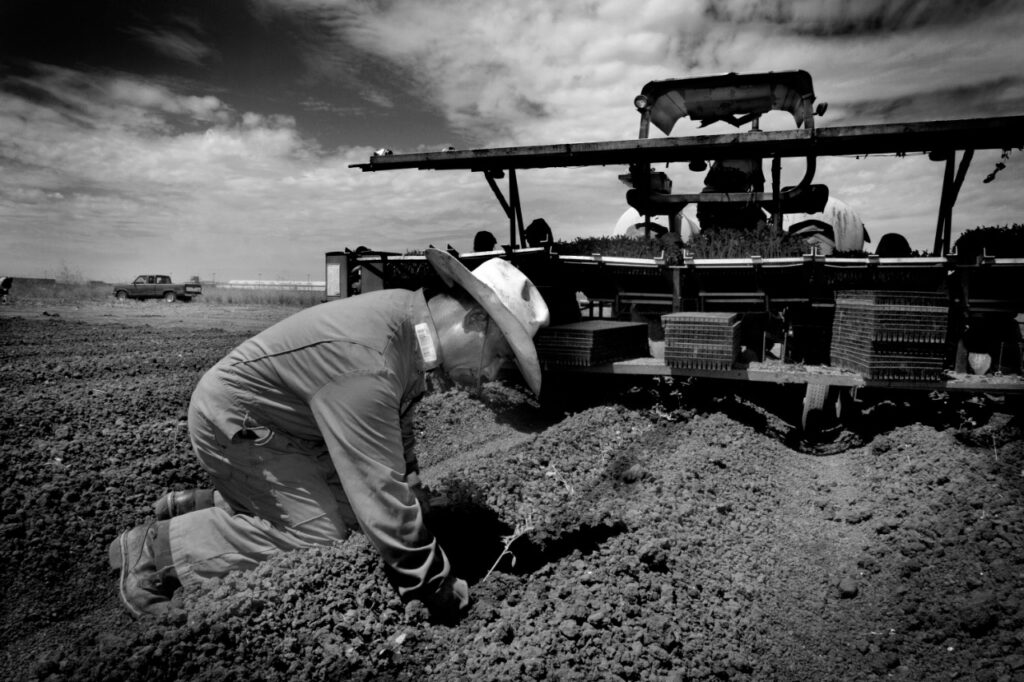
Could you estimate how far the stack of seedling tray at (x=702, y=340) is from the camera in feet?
18.7

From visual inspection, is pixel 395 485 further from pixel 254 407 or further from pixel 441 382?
pixel 441 382

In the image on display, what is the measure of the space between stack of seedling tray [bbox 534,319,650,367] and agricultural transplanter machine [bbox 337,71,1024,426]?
1 cm

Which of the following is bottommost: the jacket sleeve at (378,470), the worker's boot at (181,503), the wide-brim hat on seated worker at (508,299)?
the worker's boot at (181,503)

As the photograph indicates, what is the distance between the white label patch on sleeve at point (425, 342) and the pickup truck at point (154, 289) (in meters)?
33.6

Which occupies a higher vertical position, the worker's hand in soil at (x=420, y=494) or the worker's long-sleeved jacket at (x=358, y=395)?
the worker's long-sleeved jacket at (x=358, y=395)

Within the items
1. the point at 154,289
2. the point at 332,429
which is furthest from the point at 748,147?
the point at 154,289

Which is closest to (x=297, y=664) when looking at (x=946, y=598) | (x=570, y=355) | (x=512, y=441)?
(x=946, y=598)

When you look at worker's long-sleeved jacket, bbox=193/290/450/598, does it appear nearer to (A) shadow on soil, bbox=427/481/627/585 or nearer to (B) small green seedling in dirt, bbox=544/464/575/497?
(A) shadow on soil, bbox=427/481/627/585

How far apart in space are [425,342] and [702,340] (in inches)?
142

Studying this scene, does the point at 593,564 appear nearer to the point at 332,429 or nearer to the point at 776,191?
the point at 332,429

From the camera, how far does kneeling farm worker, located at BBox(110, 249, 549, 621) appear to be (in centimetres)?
249

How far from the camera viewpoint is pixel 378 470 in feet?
7.97

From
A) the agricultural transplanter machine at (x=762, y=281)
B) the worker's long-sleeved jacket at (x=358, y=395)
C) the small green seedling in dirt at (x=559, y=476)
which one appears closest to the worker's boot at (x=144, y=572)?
the worker's long-sleeved jacket at (x=358, y=395)

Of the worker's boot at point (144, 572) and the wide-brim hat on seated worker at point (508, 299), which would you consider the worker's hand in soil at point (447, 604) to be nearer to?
the wide-brim hat on seated worker at point (508, 299)
